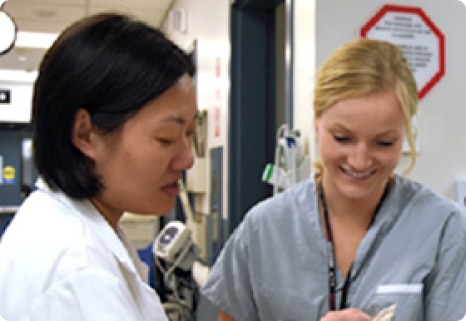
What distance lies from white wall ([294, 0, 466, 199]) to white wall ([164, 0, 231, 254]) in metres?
1.27

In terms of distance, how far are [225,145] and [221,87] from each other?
1.18 ft

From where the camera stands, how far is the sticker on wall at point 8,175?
9.51 metres

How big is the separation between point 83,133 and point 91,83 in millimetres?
82

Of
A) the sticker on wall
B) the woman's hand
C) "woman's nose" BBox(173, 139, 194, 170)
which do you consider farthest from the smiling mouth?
the sticker on wall

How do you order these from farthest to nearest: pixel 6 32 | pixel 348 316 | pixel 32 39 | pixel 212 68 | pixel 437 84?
pixel 32 39 → pixel 6 32 → pixel 212 68 → pixel 437 84 → pixel 348 316

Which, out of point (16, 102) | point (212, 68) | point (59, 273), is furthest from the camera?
point (16, 102)

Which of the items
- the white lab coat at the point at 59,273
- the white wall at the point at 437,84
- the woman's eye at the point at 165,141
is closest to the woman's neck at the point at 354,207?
the white wall at the point at 437,84

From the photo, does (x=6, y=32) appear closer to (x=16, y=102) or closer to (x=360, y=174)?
(x=360, y=174)

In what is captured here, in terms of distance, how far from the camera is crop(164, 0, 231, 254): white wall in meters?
3.05

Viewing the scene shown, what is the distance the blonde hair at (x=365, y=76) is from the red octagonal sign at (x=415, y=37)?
19.5 inches

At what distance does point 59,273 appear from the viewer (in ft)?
2.17

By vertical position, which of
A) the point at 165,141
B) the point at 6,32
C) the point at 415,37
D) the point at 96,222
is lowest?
the point at 96,222

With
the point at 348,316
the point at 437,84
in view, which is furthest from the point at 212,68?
the point at 348,316

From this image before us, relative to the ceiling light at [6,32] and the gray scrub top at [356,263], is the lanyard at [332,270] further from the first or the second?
the ceiling light at [6,32]
